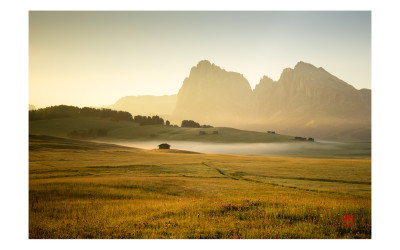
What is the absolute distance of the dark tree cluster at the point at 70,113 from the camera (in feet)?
34.9

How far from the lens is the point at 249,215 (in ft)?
21.2

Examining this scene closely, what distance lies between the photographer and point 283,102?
59.0ft

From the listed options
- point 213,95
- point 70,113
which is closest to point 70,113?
point 70,113

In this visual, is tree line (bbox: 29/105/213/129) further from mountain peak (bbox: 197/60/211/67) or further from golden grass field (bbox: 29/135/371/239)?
mountain peak (bbox: 197/60/211/67)

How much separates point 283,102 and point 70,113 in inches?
537

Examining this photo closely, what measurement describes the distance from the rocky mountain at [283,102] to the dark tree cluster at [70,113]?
385cm

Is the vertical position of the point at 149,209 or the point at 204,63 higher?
the point at 204,63

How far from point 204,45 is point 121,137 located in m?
8.62

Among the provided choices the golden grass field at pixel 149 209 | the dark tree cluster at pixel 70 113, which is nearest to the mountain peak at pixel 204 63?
the dark tree cluster at pixel 70 113

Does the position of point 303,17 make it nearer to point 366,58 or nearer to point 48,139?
point 366,58

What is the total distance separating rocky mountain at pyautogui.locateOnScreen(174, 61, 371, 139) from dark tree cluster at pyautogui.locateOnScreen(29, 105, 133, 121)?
3.85 m

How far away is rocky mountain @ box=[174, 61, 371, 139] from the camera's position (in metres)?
13.1
